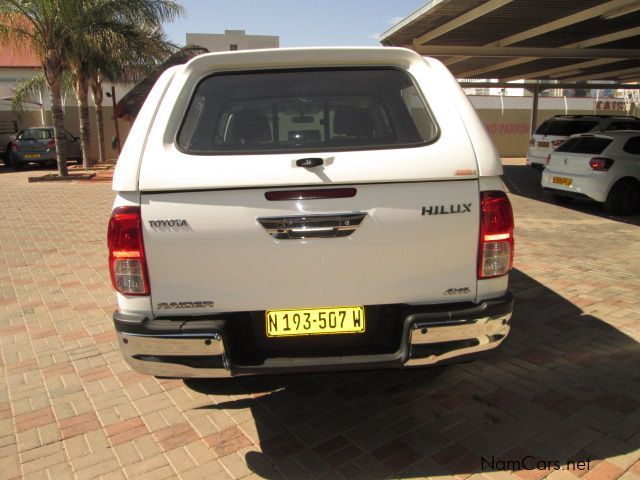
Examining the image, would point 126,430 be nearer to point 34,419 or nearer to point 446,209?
point 34,419

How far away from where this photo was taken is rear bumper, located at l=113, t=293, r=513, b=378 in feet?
7.84

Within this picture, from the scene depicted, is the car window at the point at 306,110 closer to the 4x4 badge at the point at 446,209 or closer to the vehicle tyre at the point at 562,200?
the 4x4 badge at the point at 446,209

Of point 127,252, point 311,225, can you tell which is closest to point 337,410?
point 311,225

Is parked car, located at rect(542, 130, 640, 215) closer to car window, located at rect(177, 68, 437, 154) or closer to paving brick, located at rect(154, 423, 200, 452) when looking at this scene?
car window, located at rect(177, 68, 437, 154)

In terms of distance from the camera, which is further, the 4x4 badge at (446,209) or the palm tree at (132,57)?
the palm tree at (132,57)

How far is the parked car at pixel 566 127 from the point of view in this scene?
14.1 meters

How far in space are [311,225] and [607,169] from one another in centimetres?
857

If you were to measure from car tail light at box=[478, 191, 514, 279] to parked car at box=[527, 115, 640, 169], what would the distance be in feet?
42.8

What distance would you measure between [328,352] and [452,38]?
12692 millimetres

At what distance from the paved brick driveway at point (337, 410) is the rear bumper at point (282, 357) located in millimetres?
586

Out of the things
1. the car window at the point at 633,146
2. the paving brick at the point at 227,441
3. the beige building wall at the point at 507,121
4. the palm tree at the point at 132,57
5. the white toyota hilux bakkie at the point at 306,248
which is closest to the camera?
the white toyota hilux bakkie at the point at 306,248

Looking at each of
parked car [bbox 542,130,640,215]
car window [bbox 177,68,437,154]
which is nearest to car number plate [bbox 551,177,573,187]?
parked car [bbox 542,130,640,215]

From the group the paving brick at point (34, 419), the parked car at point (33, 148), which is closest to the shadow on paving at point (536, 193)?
the paving brick at point (34, 419)

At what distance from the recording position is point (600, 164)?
917 centimetres
